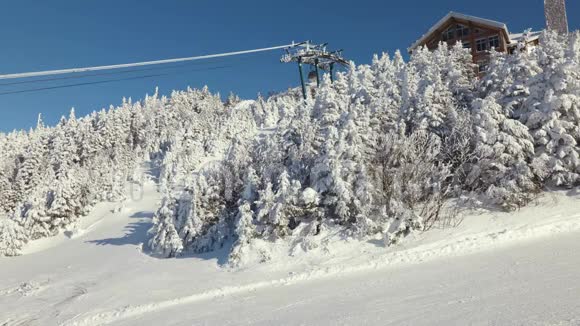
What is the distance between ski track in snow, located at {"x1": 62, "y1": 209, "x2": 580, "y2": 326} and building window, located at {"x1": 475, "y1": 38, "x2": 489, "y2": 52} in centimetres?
3999

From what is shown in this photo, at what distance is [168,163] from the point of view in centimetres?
A: 6225

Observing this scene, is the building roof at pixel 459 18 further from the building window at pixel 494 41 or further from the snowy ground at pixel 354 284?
the snowy ground at pixel 354 284

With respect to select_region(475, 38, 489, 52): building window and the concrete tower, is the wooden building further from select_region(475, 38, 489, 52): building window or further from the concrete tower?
the concrete tower

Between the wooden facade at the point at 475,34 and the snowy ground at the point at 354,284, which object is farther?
the wooden facade at the point at 475,34

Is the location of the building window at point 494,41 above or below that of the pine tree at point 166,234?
above

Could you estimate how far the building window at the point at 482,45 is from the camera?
175 feet

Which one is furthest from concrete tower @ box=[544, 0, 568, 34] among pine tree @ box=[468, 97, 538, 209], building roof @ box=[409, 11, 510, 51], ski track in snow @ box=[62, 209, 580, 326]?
ski track in snow @ box=[62, 209, 580, 326]

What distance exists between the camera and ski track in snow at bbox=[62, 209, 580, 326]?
18797 millimetres

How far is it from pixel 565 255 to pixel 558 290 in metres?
4.81

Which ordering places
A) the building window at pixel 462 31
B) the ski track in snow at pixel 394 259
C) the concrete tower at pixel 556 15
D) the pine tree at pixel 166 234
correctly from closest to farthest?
the ski track in snow at pixel 394 259
the pine tree at pixel 166 234
the concrete tower at pixel 556 15
the building window at pixel 462 31

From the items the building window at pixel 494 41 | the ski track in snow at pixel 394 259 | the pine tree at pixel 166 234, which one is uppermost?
the building window at pixel 494 41

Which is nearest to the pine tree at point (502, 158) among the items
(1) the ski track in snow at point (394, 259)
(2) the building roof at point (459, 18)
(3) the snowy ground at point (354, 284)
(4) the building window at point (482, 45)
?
(3) the snowy ground at point (354, 284)

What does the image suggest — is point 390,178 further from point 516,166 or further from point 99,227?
point 99,227

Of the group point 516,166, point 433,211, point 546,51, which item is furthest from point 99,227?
point 546,51
